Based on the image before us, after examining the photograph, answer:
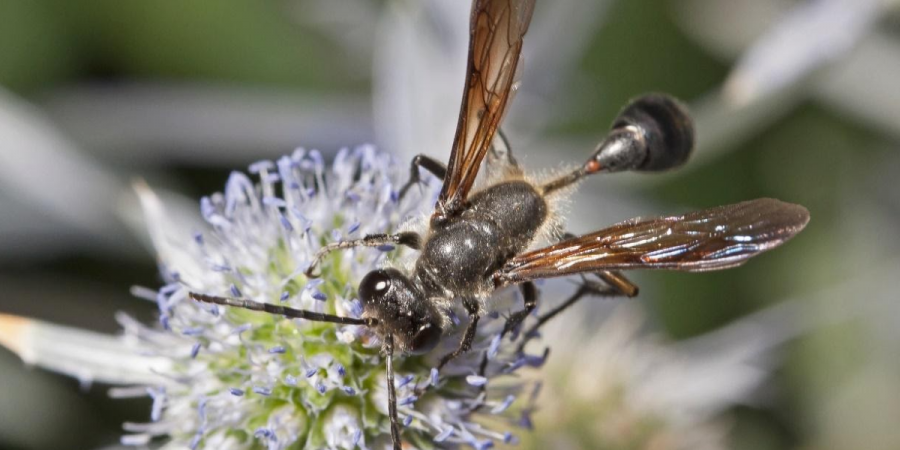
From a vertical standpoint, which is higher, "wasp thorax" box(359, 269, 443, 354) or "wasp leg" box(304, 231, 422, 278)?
"wasp leg" box(304, 231, 422, 278)

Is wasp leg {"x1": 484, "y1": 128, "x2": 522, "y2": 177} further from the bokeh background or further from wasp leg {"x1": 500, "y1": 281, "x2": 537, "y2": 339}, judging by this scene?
the bokeh background

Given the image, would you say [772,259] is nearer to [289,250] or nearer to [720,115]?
[720,115]

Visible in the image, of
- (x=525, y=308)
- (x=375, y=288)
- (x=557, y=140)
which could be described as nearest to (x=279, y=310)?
(x=375, y=288)

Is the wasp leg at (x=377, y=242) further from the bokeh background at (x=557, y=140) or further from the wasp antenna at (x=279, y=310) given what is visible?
the bokeh background at (x=557, y=140)

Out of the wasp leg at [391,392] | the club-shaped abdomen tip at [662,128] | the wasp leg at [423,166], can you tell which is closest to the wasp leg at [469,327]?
the wasp leg at [391,392]

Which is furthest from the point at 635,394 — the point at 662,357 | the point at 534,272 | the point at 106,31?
the point at 106,31

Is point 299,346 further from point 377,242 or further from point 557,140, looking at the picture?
point 557,140

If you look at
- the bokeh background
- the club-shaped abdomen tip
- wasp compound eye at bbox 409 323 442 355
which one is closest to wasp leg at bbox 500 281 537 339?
wasp compound eye at bbox 409 323 442 355
